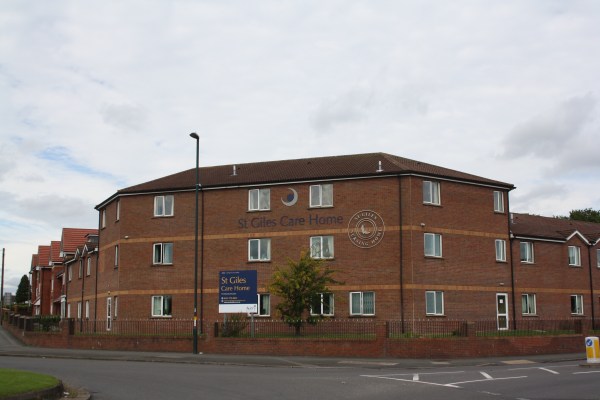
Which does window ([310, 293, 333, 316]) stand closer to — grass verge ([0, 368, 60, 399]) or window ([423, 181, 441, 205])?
window ([423, 181, 441, 205])

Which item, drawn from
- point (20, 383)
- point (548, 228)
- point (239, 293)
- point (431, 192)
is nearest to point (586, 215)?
point (548, 228)

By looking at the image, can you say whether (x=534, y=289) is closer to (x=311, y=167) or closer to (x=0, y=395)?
(x=311, y=167)

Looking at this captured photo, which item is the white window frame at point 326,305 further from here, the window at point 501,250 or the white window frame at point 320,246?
the window at point 501,250

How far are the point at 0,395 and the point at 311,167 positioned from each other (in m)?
28.2

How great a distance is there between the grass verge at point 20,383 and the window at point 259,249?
2150cm

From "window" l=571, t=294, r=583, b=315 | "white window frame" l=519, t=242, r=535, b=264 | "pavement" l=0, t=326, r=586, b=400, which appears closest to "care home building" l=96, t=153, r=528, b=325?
"white window frame" l=519, t=242, r=535, b=264

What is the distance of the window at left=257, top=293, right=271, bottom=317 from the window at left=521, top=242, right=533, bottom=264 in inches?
617

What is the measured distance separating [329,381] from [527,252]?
86.6 feet

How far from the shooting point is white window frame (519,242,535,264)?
40.7 meters

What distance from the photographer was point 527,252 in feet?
135

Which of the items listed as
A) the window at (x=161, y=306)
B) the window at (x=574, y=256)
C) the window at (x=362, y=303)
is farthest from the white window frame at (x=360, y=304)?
the window at (x=574, y=256)

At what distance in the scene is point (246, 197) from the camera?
1515 inches

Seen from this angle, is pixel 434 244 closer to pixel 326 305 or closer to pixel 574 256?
pixel 326 305

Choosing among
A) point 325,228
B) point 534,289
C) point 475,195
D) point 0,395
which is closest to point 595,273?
point 534,289
